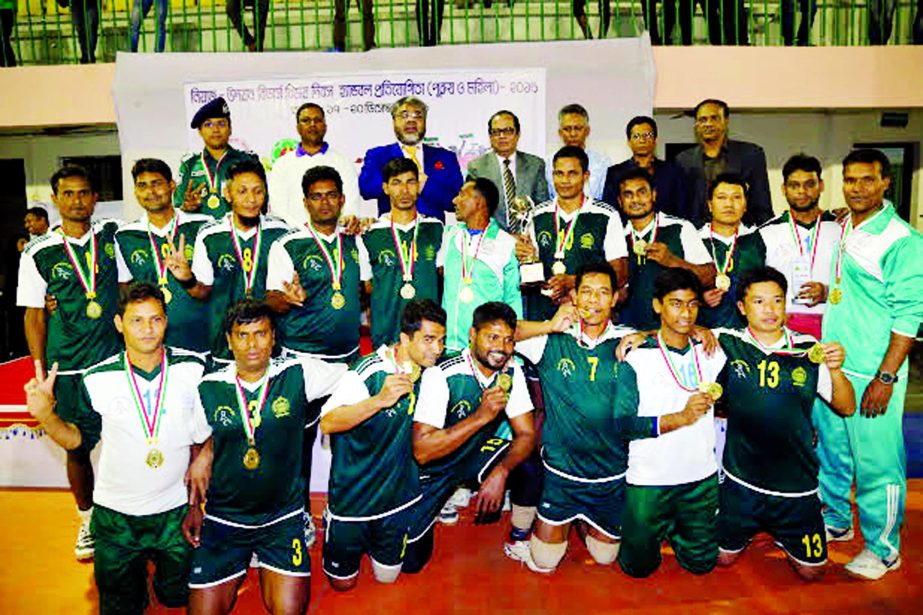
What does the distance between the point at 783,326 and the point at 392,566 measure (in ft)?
7.53

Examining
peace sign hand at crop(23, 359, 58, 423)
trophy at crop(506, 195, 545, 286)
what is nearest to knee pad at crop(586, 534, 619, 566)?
trophy at crop(506, 195, 545, 286)

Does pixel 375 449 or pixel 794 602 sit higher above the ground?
pixel 375 449

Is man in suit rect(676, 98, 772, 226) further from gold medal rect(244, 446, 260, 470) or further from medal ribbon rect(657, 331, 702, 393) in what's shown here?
gold medal rect(244, 446, 260, 470)

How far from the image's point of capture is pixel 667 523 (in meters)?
3.99

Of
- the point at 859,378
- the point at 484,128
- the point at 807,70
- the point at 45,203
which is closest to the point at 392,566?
the point at 859,378

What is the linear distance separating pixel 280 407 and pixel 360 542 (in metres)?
0.84

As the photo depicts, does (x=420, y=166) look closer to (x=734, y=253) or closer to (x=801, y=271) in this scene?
(x=734, y=253)

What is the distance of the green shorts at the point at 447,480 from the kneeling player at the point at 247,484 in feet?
2.15

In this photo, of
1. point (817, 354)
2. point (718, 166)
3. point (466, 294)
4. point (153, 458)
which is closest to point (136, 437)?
point (153, 458)

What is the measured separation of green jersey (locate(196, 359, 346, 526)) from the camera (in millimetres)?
3500

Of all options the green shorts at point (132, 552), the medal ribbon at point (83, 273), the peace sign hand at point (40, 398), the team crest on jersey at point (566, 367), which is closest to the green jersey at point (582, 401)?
the team crest on jersey at point (566, 367)

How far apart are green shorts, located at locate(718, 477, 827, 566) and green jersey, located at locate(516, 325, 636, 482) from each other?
0.59 m

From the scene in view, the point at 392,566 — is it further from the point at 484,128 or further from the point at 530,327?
the point at 484,128

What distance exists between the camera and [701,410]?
370 centimetres
